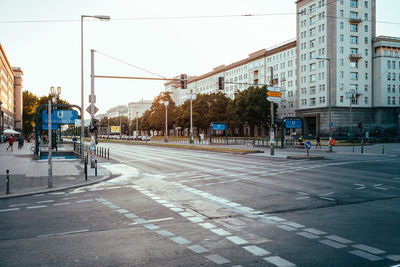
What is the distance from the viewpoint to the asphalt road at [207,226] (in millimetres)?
5273

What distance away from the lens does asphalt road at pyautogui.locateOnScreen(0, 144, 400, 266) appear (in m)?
5.27

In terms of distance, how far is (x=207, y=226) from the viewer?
23.6ft

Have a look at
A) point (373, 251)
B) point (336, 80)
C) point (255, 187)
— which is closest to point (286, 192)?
point (255, 187)

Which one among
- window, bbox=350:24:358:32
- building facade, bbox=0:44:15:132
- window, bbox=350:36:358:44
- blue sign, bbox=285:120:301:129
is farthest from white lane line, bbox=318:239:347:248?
building facade, bbox=0:44:15:132

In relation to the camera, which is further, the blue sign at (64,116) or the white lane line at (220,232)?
the blue sign at (64,116)

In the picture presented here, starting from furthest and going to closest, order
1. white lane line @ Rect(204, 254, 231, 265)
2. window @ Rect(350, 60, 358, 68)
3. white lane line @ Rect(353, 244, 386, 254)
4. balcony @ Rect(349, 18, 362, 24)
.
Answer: window @ Rect(350, 60, 358, 68), balcony @ Rect(349, 18, 362, 24), white lane line @ Rect(353, 244, 386, 254), white lane line @ Rect(204, 254, 231, 265)

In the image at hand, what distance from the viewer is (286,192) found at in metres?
11.3

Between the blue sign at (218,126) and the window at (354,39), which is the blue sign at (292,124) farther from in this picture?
the window at (354,39)

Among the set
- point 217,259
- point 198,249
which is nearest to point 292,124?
point 198,249

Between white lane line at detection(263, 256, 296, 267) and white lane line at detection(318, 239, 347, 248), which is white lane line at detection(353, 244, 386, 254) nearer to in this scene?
white lane line at detection(318, 239, 347, 248)

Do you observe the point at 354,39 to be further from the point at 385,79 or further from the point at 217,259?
the point at 217,259

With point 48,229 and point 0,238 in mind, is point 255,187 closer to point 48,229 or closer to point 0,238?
point 48,229

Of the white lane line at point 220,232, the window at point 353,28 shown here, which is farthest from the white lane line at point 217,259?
the window at point 353,28

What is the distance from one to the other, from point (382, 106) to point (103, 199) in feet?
239
